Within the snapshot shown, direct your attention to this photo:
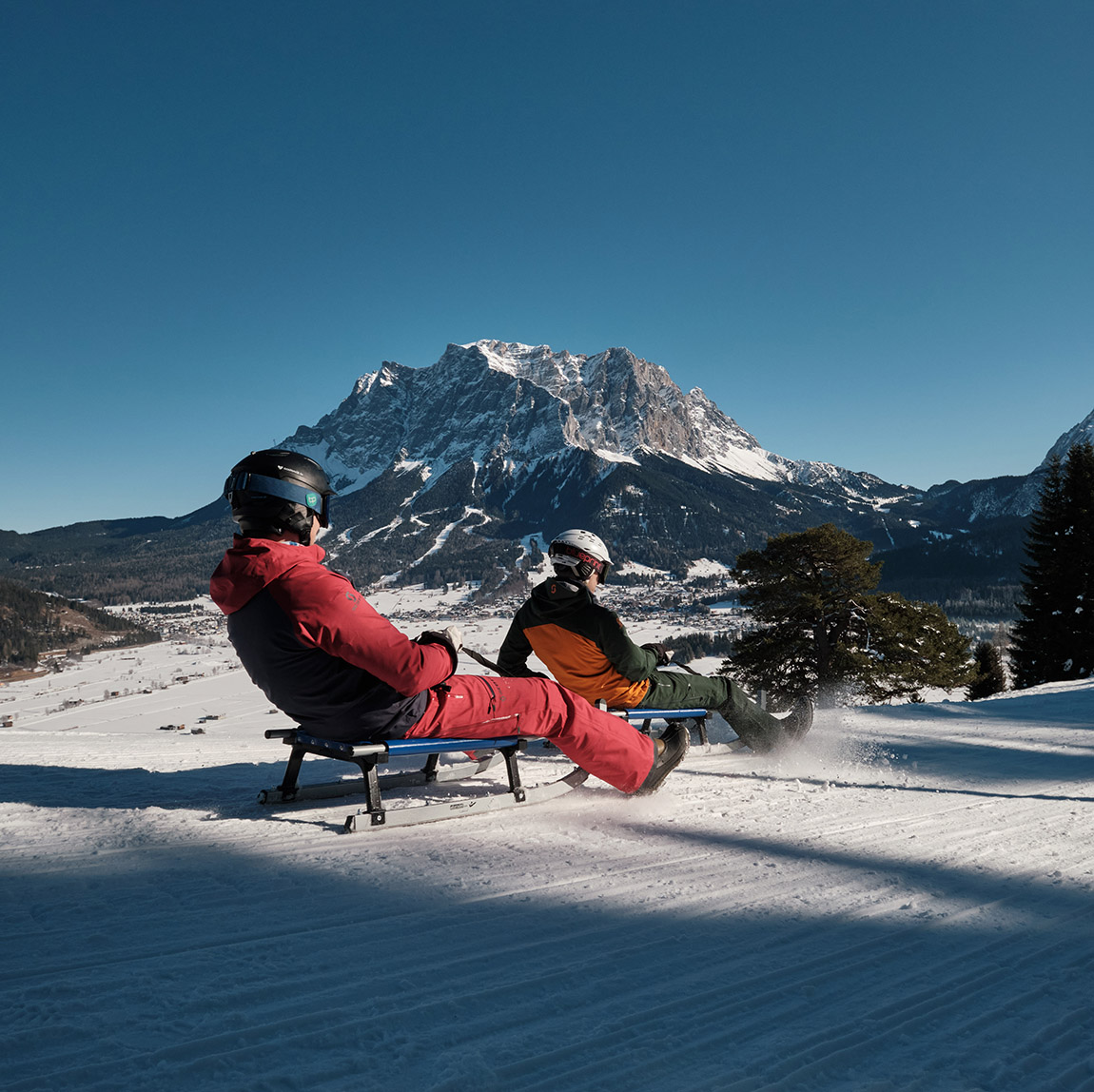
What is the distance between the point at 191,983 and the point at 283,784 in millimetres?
2087

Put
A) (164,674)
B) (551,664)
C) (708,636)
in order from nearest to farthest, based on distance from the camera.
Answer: (551,664), (164,674), (708,636)

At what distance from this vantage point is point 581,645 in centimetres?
487

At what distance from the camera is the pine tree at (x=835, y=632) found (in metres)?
21.8

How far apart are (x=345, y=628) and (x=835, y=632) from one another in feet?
74.6

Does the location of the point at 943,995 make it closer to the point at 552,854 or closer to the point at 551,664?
the point at 552,854

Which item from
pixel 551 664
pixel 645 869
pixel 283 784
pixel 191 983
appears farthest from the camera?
pixel 551 664

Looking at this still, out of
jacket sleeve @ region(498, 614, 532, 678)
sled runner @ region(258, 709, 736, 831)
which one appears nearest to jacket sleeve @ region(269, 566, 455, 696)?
sled runner @ region(258, 709, 736, 831)

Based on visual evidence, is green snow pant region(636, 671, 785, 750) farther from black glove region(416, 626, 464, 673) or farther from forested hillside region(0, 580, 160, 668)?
forested hillside region(0, 580, 160, 668)

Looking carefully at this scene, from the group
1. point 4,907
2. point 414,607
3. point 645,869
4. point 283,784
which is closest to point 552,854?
point 645,869

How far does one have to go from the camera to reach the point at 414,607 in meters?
178

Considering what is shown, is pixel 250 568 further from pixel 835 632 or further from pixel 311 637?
pixel 835 632

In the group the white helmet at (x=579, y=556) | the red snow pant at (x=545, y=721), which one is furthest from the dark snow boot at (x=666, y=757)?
the white helmet at (x=579, y=556)

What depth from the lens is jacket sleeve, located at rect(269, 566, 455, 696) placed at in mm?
2984

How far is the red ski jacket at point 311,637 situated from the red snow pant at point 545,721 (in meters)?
0.48
